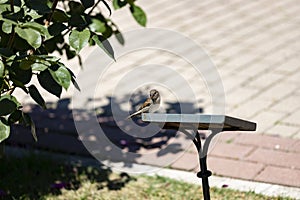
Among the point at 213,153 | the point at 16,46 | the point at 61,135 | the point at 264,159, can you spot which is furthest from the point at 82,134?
the point at 16,46

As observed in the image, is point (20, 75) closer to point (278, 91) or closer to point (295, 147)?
point (295, 147)

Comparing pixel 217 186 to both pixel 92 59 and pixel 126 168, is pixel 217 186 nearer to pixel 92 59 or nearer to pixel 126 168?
pixel 126 168

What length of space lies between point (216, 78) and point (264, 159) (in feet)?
5.41

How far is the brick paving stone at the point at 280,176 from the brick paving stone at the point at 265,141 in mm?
306

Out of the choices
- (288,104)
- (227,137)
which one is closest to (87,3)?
(227,137)

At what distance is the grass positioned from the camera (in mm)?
3637

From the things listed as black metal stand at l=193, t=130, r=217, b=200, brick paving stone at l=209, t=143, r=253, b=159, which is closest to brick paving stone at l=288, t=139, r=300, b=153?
brick paving stone at l=209, t=143, r=253, b=159

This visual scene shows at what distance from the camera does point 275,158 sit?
400cm

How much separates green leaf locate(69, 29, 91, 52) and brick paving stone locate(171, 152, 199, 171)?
174cm

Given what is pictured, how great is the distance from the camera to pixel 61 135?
4609 millimetres

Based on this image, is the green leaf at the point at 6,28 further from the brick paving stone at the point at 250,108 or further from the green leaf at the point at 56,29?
the brick paving stone at the point at 250,108

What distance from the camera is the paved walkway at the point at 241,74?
4.03 metres

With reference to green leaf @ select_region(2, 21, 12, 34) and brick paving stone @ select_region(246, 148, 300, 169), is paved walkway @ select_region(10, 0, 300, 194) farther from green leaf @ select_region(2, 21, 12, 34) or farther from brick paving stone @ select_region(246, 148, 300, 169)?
green leaf @ select_region(2, 21, 12, 34)

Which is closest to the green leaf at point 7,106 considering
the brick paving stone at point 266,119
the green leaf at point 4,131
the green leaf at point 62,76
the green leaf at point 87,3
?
the green leaf at point 4,131
